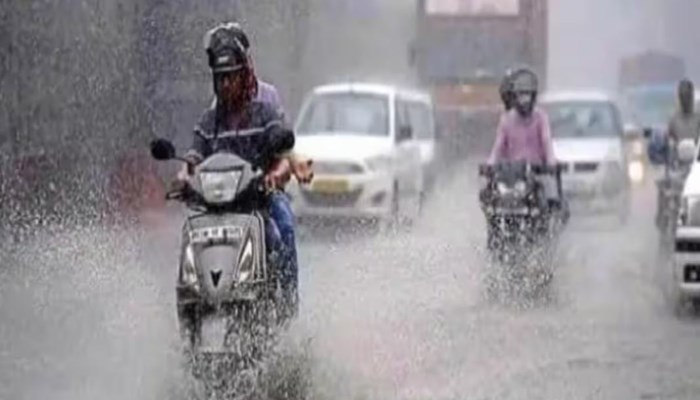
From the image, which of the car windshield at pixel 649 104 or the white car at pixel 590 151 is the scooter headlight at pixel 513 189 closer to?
the white car at pixel 590 151

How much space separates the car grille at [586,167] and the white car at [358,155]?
2031mm

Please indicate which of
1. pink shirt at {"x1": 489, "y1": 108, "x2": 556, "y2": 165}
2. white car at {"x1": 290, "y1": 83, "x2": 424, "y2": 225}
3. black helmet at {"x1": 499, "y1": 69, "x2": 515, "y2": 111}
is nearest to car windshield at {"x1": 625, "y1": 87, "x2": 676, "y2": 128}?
white car at {"x1": 290, "y1": 83, "x2": 424, "y2": 225}

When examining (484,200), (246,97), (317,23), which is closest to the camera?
(246,97)

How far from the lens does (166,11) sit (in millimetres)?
23734

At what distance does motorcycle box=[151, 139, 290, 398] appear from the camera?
288 inches

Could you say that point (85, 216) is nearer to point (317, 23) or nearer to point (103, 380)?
point (103, 380)

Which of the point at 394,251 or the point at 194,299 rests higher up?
the point at 194,299

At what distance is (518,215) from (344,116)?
8703mm

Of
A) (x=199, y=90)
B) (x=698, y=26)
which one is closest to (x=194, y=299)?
(x=199, y=90)

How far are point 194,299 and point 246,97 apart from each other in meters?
1.08

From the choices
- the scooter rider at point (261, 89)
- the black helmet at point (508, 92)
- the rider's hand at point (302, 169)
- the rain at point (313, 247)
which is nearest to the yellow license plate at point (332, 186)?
the rain at point (313, 247)

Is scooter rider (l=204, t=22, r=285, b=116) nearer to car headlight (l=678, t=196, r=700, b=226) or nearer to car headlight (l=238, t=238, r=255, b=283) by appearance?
car headlight (l=238, t=238, r=255, b=283)

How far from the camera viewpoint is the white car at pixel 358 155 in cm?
2005

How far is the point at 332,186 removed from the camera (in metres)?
20.0
